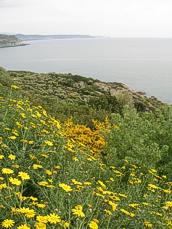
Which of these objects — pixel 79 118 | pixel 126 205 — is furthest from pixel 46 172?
pixel 79 118

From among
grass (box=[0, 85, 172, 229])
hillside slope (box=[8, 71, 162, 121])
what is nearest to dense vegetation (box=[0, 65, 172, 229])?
grass (box=[0, 85, 172, 229])

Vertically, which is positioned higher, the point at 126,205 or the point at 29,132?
the point at 29,132

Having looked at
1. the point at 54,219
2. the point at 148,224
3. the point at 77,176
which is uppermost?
the point at 54,219

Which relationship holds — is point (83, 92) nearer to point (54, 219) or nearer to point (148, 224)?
point (148, 224)

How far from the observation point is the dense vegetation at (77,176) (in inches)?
158

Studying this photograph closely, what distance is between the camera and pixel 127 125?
389 inches

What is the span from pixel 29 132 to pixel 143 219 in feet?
7.79

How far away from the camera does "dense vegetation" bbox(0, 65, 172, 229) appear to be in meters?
4.02

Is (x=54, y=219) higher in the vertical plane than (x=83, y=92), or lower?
higher

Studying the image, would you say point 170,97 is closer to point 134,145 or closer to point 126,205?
point 134,145

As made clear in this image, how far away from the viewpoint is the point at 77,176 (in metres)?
5.31

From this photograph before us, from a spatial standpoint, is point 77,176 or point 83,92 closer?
point 77,176

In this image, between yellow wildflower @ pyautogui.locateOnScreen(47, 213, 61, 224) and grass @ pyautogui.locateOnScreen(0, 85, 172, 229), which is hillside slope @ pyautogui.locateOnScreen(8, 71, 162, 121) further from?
yellow wildflower @ pyautogui.locateOnScreen(47, 213, 61, 224)

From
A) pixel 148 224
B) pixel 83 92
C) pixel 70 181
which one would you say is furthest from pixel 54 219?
pixel 83 92
